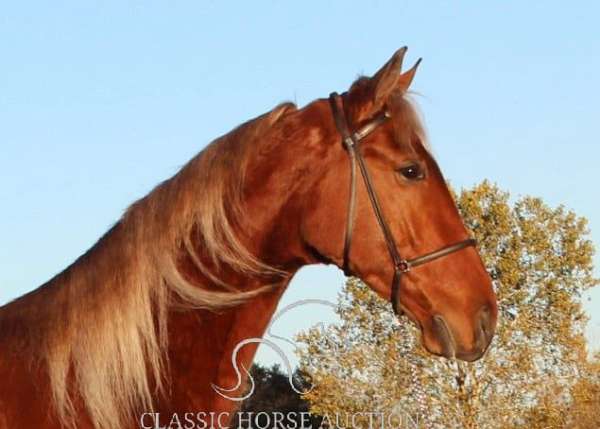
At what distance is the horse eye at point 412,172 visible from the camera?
177 inches

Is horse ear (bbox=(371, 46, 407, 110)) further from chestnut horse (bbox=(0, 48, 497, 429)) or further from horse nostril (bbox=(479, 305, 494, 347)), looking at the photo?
horse nostril (bbox=(479, 305, 494, 347))

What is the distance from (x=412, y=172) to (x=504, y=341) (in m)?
24.8

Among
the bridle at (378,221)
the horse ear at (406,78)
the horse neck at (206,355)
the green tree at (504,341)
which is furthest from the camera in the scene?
the green tree at (504,341)

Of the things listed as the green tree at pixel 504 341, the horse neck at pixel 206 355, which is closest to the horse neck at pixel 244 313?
the horse neck at pixel 206 355

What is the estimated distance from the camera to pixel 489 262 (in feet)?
97.8

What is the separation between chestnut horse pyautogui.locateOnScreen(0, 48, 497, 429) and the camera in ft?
14.0

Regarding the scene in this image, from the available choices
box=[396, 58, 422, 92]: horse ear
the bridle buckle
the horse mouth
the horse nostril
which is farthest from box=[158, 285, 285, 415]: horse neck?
box=[396, 58, 422, 92]: horse ear

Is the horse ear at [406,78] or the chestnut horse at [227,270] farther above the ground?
the horse ear at [406,78]

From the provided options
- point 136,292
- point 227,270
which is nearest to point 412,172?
point 227,270

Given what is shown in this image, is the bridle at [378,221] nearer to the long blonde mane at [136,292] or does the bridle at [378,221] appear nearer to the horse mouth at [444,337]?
the horse mouth at [444,337]

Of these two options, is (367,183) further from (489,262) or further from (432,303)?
(489,262)

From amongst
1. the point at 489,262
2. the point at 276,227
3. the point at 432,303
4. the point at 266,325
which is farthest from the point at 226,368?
the point at 489,262

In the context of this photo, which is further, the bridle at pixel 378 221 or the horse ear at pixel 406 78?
the horse ear at pixel 406 78

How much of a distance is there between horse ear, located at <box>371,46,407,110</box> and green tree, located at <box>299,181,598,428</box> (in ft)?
53.8
